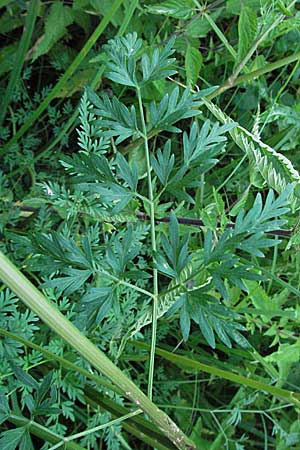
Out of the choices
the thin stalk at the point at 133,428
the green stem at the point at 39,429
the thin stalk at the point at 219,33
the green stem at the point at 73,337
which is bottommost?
the thin stalk at the point at 133,428

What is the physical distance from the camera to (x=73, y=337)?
1.86ft

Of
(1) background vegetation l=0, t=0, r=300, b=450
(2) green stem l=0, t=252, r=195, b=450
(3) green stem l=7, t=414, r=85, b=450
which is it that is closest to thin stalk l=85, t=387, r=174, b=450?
(1) background vegetation l=0, t=0, r=300, b=450

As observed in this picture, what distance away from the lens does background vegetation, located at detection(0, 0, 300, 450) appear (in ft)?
2.19

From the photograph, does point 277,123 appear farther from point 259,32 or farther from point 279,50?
point 259,32

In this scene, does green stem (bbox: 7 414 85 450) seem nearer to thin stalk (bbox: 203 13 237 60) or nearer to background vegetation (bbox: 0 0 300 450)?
background vegetation (bbox: 0 0 300 450)

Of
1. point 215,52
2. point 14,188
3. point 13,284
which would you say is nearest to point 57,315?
point 13,284

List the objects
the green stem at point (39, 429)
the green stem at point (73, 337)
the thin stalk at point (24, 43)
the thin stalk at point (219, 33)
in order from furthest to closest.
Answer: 1. the thin stalk at point (24, 43)
2. the thin stalk at point (219, 33)
3. the green stem at point (39, 429)
4. the green stem at point (73, 337)

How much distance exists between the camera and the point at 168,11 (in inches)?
36.0

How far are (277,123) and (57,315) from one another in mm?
872

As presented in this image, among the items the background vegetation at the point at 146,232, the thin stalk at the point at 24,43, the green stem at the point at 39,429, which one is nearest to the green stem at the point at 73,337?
the background vegetation at the point at 146,232

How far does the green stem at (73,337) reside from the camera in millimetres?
514

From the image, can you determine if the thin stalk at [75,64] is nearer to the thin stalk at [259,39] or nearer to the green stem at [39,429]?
the thin stalk at [259,39]

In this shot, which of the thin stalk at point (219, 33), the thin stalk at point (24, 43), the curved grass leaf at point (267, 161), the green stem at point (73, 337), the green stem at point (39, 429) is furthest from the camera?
the thin stalk at point (24, 43)

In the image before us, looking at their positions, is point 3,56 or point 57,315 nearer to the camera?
point 57,315
